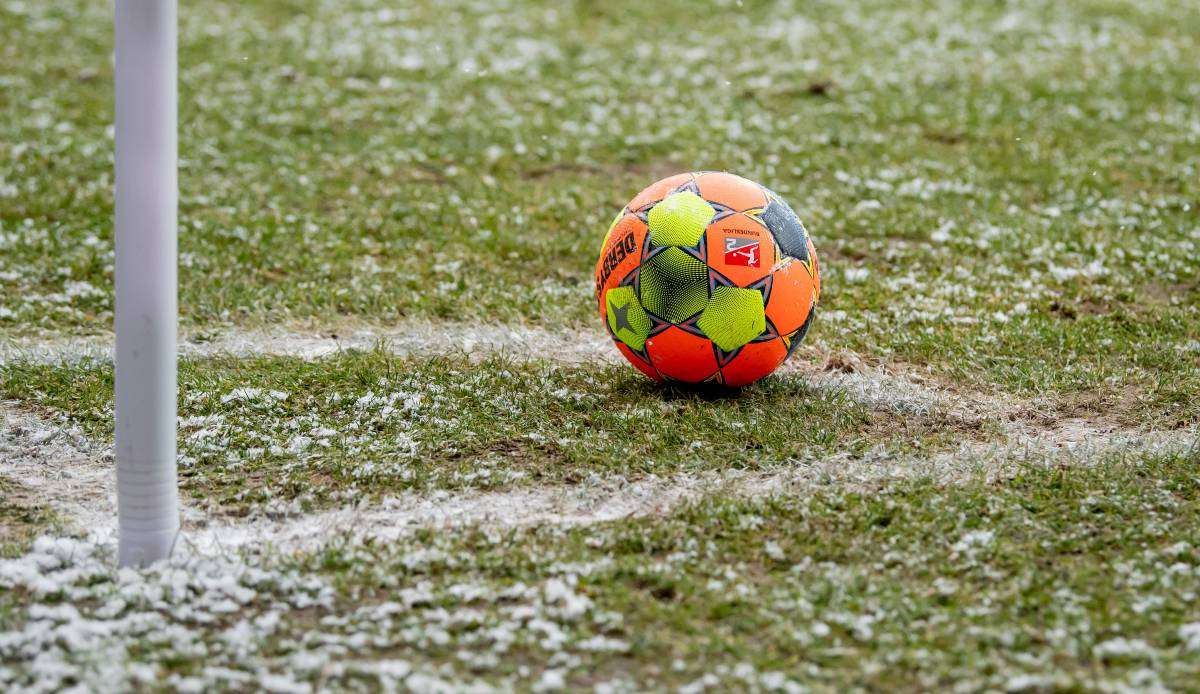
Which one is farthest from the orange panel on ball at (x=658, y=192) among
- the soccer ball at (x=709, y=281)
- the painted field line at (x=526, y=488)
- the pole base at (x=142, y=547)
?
the pole base at (x=142, y=547)

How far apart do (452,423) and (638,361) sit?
102 centimetres

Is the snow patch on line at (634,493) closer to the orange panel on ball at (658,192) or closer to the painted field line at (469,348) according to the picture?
the painted field line at (469,348)

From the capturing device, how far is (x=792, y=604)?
15.1 ft

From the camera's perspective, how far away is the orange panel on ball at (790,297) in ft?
20.4

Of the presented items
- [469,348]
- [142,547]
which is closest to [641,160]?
[469,348]

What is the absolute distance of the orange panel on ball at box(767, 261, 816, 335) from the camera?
6227 mm

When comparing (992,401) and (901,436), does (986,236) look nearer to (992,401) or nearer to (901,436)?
(992,401)

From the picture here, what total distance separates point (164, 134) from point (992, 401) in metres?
4.37

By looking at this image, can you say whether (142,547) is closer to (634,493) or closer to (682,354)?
(634,493)

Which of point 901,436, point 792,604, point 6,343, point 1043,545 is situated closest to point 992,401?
point 901,436

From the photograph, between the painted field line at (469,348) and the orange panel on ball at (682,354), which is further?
the painted field line at (469,348)

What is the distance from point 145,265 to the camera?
4.48 meters

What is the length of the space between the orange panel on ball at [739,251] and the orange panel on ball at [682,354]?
36 centimetres

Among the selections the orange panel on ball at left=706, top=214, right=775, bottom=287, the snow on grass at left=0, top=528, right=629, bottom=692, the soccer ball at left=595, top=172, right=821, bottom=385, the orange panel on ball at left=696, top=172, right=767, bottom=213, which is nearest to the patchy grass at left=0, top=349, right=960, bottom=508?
the soccer ball at left=595, top=172, right=821, bottom=385
